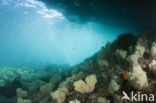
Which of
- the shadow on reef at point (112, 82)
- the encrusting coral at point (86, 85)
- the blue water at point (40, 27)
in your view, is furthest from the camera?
the blue water at point (40, 27)

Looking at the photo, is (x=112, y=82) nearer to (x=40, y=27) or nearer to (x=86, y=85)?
(x=86, y=85)

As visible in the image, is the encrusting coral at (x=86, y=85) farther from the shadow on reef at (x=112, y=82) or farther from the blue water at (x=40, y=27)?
the blue water at (x=40, y=27)

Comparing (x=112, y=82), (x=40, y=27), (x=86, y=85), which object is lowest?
(x=86, y=85)

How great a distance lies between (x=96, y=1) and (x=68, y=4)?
360 centimetres

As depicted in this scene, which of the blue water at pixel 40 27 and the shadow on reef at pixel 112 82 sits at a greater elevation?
the blue water at pixel 40 27

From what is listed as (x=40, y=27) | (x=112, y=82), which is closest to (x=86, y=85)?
(x=112, y=82)

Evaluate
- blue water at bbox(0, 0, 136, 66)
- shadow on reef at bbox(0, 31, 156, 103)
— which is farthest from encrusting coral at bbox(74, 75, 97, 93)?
blue water at bbox(0, 0, 136, 66)

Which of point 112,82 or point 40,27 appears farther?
point 40,27

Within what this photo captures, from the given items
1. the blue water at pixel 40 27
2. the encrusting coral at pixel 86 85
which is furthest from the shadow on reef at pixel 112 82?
the blue water at pixel 40 27

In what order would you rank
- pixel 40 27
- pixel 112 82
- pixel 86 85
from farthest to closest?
pixel 40 27 → pixel 86 85 → pixel 112 82

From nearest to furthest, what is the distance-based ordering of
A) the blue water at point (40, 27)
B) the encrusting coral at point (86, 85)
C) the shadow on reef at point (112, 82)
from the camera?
the shadow on reef at point (112, 82) < the encrusting coral at point (86, 85) < the blue water at point (40, 27)

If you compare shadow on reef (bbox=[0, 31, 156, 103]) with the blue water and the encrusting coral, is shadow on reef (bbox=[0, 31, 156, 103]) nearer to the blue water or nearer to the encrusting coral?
the encrusting coral

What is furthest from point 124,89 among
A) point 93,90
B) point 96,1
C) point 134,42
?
point 96,1

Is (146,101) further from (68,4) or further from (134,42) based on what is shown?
(68,4)
